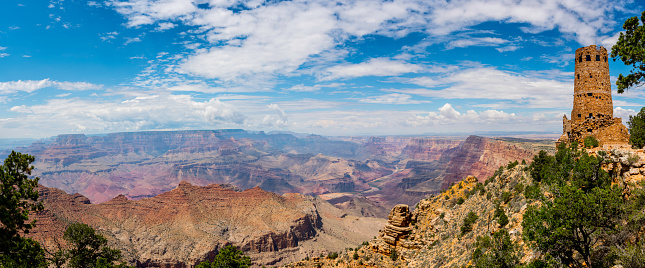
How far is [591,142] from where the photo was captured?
21125 mm

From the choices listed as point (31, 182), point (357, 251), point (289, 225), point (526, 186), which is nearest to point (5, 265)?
point (31, 182)

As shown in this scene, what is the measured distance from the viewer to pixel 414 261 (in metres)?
30.1

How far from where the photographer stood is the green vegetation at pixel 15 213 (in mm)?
19312

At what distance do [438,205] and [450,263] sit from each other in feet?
44.8

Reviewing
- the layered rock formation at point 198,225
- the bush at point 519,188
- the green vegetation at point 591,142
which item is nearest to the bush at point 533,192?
the bush at point 519,188

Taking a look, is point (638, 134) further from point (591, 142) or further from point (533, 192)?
point (533, 192)

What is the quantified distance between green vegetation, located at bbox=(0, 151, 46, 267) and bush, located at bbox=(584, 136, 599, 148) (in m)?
40.4

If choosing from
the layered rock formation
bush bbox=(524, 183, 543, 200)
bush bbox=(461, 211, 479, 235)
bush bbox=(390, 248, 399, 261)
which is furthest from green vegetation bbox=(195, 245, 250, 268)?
the layered rock formation

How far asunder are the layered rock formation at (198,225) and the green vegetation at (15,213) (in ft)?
299

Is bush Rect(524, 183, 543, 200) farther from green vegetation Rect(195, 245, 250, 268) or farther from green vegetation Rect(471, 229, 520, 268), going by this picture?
green vegetation Rect(195, 245, 250, 268)

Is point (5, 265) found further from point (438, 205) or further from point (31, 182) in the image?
point (438, 205)

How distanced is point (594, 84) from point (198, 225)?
134 m

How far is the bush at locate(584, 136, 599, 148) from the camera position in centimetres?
2109

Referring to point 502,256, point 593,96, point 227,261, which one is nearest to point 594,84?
point 593,96
